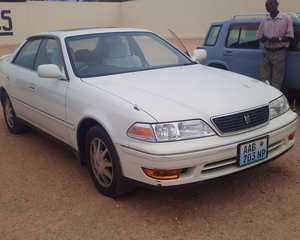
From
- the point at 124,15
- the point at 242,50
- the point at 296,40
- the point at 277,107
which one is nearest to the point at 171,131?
the point at 277,107

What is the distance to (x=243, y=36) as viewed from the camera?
726 cm

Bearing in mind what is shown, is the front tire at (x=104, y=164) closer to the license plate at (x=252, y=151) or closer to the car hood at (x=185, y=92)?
the car hood at (x=185, y=92)

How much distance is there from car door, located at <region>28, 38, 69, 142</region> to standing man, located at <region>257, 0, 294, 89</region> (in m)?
3.65

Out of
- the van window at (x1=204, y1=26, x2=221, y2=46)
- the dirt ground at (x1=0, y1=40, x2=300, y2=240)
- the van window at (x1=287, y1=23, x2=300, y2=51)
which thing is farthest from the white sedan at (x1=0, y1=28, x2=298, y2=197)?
the van window at (x1=204, y1=26, x2=221, y2=46)

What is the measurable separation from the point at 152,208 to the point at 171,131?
81cm

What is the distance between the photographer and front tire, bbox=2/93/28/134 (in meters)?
5.71

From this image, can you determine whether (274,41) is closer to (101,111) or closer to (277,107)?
(277,107)

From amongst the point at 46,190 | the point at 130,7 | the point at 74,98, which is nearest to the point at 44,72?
the point at 74,98

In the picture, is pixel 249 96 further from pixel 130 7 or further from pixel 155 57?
pixel 130 7

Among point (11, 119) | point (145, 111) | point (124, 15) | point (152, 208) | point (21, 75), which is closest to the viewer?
point (145, 111)

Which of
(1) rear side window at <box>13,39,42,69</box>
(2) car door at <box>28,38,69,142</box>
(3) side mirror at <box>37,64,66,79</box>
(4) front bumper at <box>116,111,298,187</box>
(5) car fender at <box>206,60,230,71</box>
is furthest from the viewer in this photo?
(5) car fender at <box>206,60,230,71</box>

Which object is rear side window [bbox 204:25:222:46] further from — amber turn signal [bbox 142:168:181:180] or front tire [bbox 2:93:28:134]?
amber turn signal [bbox 142:168:181:180]

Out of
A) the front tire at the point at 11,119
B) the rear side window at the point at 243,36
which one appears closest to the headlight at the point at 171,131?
the front tire at the point at 11,119

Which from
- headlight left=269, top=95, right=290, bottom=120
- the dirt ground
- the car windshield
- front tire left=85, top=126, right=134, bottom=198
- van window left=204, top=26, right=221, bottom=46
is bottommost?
the dirt ground
